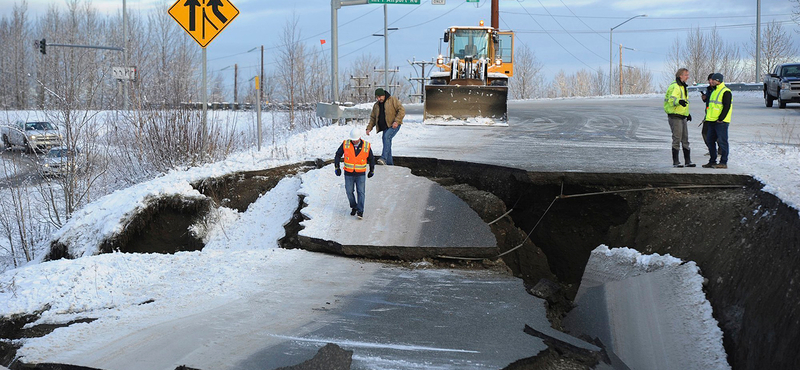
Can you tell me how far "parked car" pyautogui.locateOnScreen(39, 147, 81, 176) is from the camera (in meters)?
16.0

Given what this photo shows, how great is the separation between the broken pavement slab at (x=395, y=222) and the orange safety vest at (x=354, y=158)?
2.50 feet

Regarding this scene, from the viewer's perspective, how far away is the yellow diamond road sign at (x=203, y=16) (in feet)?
44.5

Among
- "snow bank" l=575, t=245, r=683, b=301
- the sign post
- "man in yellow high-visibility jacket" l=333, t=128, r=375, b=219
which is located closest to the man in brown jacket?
"man in yellow high-visibility jacket" l=333, t=128, r=375, b=219

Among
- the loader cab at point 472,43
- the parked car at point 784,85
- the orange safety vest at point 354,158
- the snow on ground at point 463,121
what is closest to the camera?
the orange safety vest at point 354,158

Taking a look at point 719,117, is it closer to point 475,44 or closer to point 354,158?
point 354,158

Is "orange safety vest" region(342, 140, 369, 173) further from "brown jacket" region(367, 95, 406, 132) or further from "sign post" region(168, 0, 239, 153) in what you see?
"sign post" region(168, 0, 239, 153)

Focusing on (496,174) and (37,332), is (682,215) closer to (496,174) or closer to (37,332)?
(496,174)

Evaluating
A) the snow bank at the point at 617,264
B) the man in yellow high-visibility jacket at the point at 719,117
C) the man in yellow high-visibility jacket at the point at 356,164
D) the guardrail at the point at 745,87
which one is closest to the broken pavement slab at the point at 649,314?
the snow bank at the point at 617,264

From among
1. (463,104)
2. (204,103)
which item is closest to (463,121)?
(463,104)

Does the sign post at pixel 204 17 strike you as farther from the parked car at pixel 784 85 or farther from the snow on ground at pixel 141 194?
the parked car at pixel 784 85

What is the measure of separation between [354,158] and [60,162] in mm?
8838

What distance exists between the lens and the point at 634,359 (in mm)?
7211

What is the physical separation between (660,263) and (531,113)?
21.1 metres

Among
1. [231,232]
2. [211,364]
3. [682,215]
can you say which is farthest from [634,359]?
[231,232]
